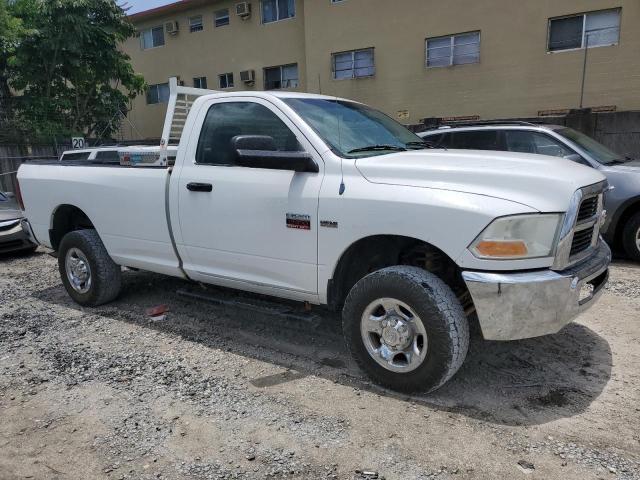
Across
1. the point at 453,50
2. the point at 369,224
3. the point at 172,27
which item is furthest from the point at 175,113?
the point at 172,27

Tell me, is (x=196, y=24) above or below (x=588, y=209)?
above

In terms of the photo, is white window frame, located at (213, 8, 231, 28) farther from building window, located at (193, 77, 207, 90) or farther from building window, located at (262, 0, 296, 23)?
building window, located at (193, 77, 207, 90)

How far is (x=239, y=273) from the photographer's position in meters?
4.19

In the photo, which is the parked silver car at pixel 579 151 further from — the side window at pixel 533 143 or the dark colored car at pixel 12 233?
the dark colored car at pixel 12 233

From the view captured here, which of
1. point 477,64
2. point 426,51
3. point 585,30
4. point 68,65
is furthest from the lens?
point 68,65

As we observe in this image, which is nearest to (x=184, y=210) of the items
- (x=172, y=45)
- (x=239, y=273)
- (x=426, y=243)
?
(x=239, y=273)

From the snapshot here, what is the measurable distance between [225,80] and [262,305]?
19.3 meters

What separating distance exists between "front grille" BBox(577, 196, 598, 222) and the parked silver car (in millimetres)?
3105

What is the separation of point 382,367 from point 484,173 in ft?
4.62

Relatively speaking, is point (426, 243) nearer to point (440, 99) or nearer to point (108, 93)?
point (440, 99)

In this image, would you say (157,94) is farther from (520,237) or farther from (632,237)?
(520,237)

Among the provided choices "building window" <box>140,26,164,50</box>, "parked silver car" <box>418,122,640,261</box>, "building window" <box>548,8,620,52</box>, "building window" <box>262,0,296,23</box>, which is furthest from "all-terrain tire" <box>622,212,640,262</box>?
"building window" <box>140,26,164,50</box>

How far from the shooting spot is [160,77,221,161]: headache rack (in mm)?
4801

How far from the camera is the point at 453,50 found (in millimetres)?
16109
